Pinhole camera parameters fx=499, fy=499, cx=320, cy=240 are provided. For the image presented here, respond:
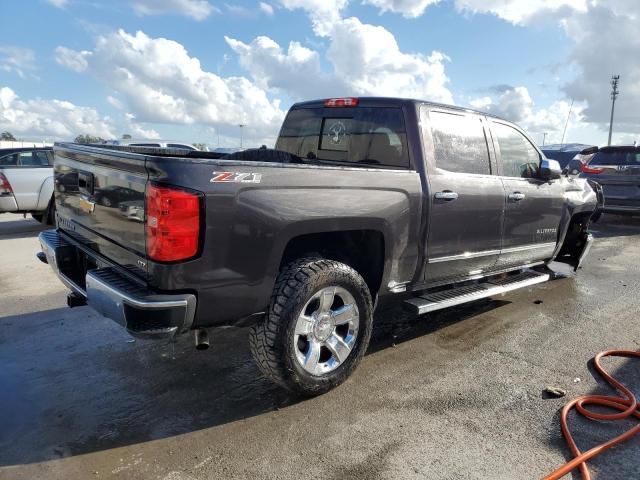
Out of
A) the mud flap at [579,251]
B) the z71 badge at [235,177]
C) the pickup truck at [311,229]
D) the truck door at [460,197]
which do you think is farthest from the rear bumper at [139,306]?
the mud flap at [579,251]

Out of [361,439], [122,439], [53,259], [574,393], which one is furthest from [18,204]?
[574,393]

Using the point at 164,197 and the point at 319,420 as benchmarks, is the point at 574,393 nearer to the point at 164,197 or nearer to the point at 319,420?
the point at 319,420

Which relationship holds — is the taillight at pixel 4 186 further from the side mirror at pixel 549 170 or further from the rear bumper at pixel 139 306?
the side mirror at pixel 549 170

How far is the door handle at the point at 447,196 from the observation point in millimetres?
3768

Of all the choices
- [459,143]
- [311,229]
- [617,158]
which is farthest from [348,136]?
[617,158]

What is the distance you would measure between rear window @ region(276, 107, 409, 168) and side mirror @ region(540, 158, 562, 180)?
1847 mm

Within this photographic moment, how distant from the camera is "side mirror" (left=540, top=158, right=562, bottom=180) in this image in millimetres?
4859

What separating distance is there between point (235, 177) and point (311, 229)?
0.61 meters

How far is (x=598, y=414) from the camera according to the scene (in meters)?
3.06

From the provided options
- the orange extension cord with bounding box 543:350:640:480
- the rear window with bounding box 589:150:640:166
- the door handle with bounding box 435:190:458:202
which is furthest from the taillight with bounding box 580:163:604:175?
the door handle with bounding box 435:190:458:202

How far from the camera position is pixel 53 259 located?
3.55 m

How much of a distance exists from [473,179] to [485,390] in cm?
171

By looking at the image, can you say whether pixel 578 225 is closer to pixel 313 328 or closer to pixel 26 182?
pixel 313 328

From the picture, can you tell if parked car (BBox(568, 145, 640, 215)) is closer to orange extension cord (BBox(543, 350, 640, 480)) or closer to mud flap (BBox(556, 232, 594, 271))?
mud flap (BBox(556, 232, 594, 271))
